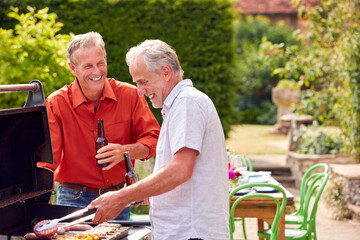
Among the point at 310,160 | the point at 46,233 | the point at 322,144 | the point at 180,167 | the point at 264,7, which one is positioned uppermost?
the point at 264,7

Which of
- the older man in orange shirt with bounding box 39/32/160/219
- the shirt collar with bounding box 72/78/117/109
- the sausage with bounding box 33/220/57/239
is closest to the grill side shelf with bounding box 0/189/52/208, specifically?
the sausage with bounding box 33/220/57/239

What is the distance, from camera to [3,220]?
268cm

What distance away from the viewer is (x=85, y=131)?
325cm

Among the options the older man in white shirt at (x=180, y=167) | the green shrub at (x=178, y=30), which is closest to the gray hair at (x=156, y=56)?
the older man in white shirt at (x=180, y=167)

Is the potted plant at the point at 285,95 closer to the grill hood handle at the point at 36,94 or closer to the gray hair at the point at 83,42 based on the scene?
the gray hair at the point at 83,42

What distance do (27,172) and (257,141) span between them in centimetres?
1238

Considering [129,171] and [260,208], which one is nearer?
[129,171]

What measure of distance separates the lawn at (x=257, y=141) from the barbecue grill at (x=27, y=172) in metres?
8.65

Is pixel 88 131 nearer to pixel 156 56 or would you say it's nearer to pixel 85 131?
pixel 85 131

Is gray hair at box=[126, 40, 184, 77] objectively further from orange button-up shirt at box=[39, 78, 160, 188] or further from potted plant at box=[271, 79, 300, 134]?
potted plant at box=[271, 79, 300, 134]

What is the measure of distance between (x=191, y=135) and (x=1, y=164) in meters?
0.95

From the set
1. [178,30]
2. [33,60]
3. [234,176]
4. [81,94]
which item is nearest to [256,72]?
[178,30]

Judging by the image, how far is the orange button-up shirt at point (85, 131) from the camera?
323 centimetres

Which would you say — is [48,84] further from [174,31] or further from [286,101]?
[286,101]
